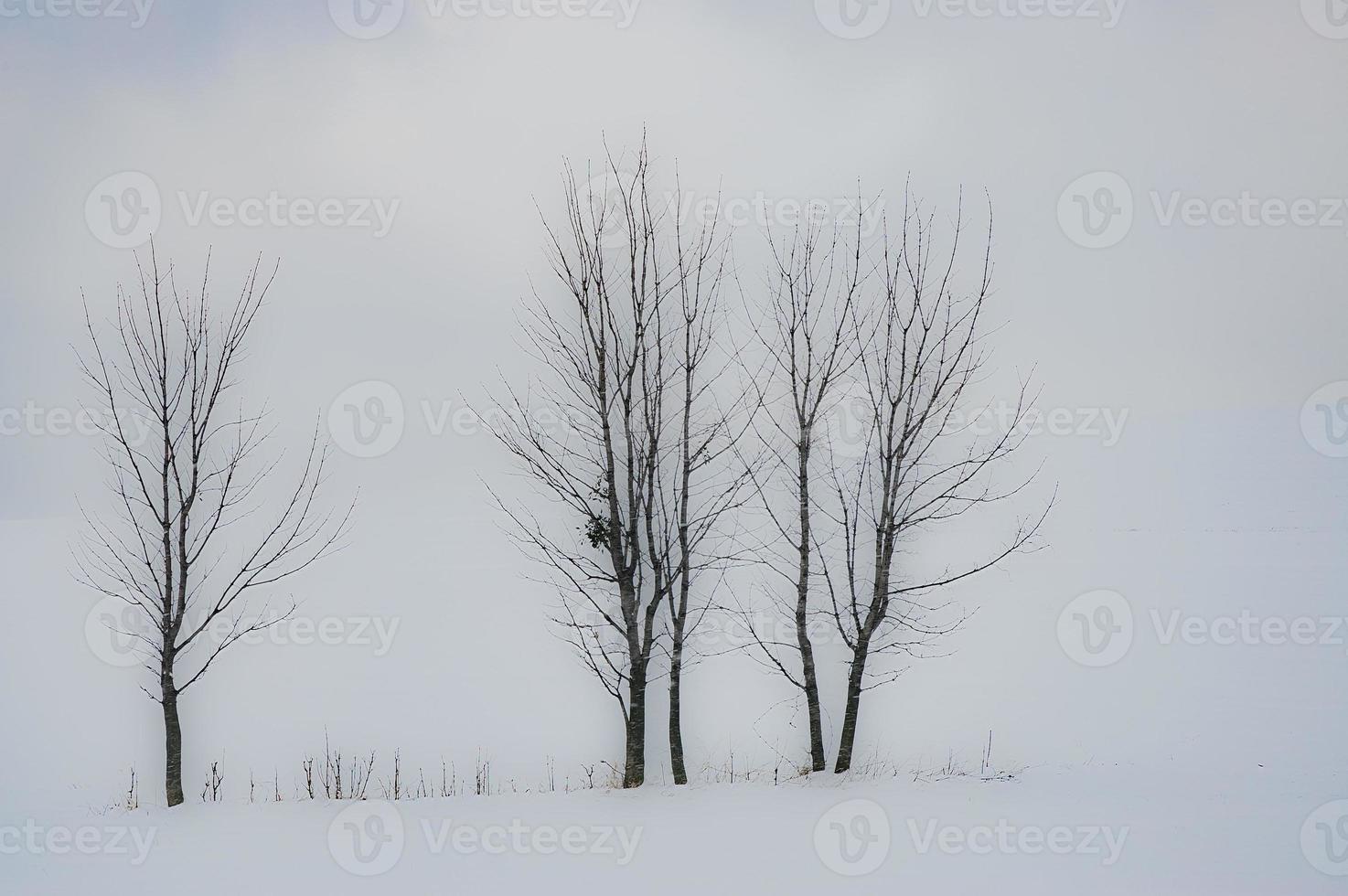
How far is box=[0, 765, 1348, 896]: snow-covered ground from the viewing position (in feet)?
16.2

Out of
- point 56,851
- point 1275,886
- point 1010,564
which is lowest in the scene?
point 1275,886

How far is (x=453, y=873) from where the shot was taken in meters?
5.12

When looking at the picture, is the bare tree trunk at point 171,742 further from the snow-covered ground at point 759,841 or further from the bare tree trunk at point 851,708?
the bare tree trunk at point 851,708

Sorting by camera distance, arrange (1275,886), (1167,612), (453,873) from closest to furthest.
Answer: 1. (1275,886)
2. (453,873)
3. (1167,612)

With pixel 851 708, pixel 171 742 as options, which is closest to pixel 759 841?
pixel 851 708

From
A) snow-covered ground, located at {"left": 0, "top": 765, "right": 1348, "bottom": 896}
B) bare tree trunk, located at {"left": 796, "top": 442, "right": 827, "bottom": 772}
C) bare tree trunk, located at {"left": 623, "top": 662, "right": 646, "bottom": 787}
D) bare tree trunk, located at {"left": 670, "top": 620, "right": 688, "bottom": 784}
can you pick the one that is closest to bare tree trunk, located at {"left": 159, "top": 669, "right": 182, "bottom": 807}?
snow-covered ground, located at {"left": 0, "top": 765, "right": 1348, "bottom": 896}

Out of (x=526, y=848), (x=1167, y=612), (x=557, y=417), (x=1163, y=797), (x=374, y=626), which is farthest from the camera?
(x=1167, y=612)

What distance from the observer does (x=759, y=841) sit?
5379 millimetres

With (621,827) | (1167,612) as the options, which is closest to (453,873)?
(621,827)

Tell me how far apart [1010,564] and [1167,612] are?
226cm

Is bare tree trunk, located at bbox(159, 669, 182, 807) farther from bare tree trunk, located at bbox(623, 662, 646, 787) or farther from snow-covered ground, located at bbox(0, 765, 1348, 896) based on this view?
bare tree trunk, located at bbox(623, 662, 646, 787)

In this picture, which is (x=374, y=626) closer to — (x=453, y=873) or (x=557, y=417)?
(x=557, y=417)

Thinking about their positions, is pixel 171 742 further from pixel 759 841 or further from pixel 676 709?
pixel 759 841

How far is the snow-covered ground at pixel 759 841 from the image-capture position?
16.2 feet
